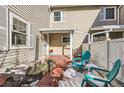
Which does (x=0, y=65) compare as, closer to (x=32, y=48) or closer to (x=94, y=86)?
(x=94, y=86)

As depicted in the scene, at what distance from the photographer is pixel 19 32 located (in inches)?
267

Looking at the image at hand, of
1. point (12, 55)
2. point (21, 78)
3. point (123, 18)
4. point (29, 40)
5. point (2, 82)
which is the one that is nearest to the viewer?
point (2, 82)

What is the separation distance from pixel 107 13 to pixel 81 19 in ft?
7.25

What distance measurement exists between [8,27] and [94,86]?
11.0ft

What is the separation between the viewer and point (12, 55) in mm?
5898

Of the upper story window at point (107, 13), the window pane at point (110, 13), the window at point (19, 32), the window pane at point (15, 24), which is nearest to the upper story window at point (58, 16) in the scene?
the upper story window at point (107, 13)

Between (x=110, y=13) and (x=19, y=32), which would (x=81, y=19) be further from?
(x=19, y=32)

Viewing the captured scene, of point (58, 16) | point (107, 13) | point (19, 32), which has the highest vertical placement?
point (107, 13)

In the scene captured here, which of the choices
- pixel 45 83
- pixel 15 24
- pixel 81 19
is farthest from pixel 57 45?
pixel 45 83

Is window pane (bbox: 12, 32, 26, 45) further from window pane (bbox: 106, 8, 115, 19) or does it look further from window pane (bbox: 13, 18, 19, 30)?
window pane (bbox: 106, 8, 115, 19)

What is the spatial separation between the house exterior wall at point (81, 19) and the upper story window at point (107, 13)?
28 centimetres

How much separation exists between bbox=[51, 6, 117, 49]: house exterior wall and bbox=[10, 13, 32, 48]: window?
261 inches

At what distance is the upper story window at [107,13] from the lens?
46.8 ft
